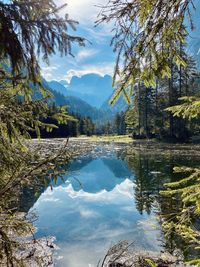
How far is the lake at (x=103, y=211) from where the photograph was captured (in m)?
11.7

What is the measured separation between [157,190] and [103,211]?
393 cm

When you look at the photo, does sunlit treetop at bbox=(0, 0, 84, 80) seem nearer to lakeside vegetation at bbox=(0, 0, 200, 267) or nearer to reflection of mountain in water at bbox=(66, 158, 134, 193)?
lakeside vegetation at bbox=(0, 0, 200, 267)

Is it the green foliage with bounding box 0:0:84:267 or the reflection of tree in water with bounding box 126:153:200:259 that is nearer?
the green foliage with bounding box 0:0:84:267

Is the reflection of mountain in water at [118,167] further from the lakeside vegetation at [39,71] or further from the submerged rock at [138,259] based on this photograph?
the lakeside vegetation at [39,71]

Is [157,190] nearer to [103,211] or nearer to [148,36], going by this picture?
[103,211]

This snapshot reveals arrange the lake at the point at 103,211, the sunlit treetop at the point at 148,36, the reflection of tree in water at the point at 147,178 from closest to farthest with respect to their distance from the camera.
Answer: the sunlit treetop at the point at 148,36
the lake at the point at 103,211
the reflection of tree in water at the point at 147,178

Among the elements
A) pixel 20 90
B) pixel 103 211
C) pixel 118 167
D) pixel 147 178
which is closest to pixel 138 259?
pixel 20 90

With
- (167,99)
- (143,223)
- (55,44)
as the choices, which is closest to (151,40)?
(55,44)

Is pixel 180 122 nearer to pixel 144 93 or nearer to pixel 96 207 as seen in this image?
pixel 144 93

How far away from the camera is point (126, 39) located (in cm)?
441

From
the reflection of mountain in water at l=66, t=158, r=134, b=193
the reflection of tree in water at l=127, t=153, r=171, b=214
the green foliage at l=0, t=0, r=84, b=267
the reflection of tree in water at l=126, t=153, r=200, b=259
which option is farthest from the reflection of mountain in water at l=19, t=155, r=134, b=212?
the green foliage at l=0, t=0, r=84, b=267

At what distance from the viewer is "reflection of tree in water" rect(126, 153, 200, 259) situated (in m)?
11.6

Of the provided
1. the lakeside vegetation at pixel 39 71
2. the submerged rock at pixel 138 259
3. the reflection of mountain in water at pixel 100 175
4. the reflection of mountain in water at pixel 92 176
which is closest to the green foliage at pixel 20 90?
the lakeside vegetation at pixel 39 71

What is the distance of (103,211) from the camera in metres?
17.4
